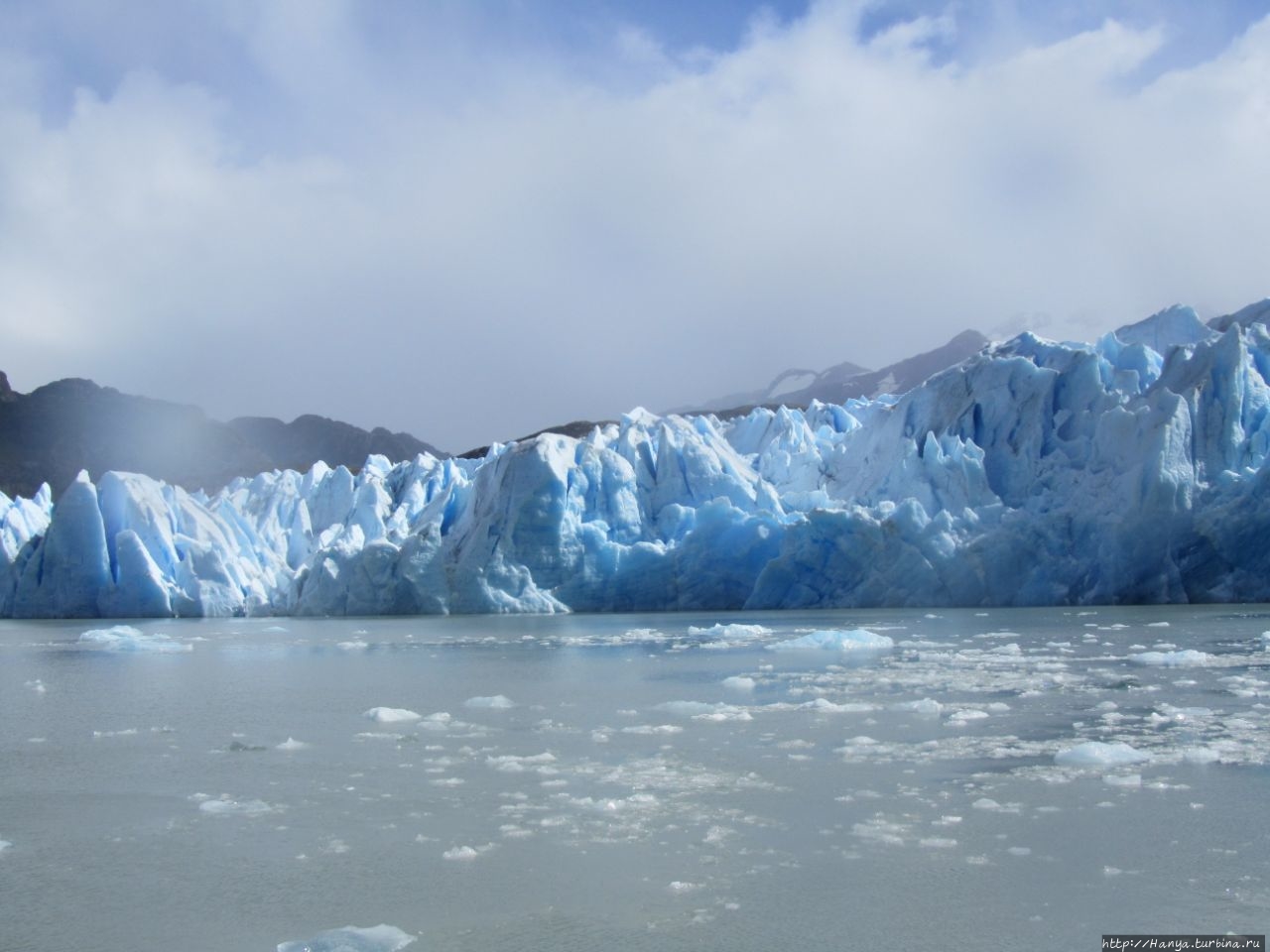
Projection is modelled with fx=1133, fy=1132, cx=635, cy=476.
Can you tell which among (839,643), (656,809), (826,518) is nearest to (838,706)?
(656,809)

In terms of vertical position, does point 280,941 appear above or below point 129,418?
below

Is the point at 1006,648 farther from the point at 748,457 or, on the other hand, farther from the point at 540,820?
the point at 748,457

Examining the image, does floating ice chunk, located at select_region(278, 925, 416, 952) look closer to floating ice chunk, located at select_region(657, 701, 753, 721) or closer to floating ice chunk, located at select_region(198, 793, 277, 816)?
floating ice chunk, located at select_region(198, 793, 277, 816)

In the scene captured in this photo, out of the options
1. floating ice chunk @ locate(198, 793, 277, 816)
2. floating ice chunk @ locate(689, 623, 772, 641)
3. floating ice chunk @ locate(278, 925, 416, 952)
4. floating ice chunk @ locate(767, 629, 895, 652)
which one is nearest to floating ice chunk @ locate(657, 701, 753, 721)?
floating ice chunk @ locate(198, 793, 277, 816)

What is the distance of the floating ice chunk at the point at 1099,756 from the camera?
5.81m

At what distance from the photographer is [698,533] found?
84.4 ft

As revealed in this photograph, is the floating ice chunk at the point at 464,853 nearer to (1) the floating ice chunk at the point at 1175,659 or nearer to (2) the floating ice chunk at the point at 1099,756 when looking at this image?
(2) the floating ice chunk at the point at 1099,756

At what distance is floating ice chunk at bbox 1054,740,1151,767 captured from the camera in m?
5.81

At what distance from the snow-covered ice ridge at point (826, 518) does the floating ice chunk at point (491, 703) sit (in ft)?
49.6

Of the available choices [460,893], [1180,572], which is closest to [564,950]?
[460,893]

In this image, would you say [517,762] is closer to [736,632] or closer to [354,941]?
[354,941]

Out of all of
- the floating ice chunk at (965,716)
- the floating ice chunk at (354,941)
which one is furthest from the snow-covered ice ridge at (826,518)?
the floating ice chunk at (354,941)

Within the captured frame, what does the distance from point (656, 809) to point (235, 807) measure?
200 cm

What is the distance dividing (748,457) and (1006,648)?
819 inches
